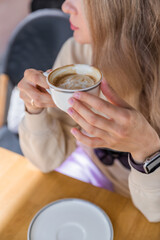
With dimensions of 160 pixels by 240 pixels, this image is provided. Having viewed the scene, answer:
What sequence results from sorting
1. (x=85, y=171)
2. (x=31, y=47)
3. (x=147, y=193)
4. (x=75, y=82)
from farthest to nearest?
(x=31, y=47), (x=85, y=171), (x=147, y=193), (x=75, y=82)

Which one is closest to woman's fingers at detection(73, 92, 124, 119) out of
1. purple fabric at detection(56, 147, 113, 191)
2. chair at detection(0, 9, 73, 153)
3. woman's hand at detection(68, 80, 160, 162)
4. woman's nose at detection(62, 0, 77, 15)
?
woman's hand at detection(68, 80, 160, 162)

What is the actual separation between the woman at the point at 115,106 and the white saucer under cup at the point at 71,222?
147mm

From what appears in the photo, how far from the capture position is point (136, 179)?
2.88 ft

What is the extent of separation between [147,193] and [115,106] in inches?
14.9

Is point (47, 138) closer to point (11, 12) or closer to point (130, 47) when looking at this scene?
point (130, 47)

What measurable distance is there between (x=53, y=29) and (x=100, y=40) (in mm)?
818

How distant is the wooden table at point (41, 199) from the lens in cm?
83

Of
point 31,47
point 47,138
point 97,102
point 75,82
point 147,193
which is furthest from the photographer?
point 31,47

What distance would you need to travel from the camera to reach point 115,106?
66 centimetres

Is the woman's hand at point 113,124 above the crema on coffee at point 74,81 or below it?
below

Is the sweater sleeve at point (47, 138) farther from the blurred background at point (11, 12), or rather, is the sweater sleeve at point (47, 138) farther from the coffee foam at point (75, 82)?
the blurred background at point (11, 12)

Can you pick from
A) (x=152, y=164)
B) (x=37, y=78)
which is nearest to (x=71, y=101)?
(x=37, y=78)

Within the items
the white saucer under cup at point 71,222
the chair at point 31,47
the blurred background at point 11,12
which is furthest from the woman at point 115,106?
the blurred background at point 11,12

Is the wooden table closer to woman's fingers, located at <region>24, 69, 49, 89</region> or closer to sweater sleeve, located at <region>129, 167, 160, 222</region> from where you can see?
sweater sleeve, located at <region>129, 167, 160, 222</region>
